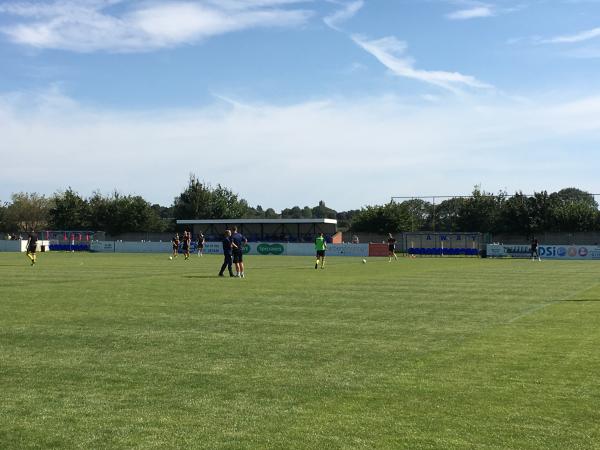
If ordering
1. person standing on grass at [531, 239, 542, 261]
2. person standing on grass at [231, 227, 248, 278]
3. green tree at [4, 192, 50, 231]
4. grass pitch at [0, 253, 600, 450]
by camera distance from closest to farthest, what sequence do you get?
grass pitch at [0, 253, 600, 450] → person standing on grass at [231, 227, 248, 278] → person standing on grass at [531, 239, 542, 261] → green tree at [4, 192, 50, 231]

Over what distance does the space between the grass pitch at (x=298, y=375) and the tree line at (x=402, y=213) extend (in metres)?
65.7

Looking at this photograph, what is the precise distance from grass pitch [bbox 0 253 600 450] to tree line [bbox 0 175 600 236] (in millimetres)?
65694

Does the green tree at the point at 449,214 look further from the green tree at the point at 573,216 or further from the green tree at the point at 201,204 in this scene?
the green tree at the point at 201,204

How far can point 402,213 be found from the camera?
3440 inches

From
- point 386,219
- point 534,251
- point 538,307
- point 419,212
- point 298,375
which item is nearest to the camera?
point 298,375

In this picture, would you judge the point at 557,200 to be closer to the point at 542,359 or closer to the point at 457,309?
the point at 457,309

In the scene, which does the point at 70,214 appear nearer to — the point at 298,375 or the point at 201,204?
the point at 201,204

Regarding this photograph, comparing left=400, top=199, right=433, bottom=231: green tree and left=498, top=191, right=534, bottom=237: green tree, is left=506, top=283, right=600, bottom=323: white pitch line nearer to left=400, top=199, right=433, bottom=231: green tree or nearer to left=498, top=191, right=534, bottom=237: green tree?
left=498, top=191, right=534, bottom=237: green tree

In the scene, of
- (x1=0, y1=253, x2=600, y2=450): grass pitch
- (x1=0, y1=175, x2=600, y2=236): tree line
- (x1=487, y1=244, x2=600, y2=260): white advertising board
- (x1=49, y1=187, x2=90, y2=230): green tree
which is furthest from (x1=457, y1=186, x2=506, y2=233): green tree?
(x1=0, y1=253, x2=600, y2=450): grass pitch

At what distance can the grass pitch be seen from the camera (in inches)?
248

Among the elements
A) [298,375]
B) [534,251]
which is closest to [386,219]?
[534,251]

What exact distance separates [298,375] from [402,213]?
262 ft

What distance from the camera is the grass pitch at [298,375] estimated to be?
6.29 metres

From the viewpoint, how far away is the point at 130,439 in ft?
20.1
